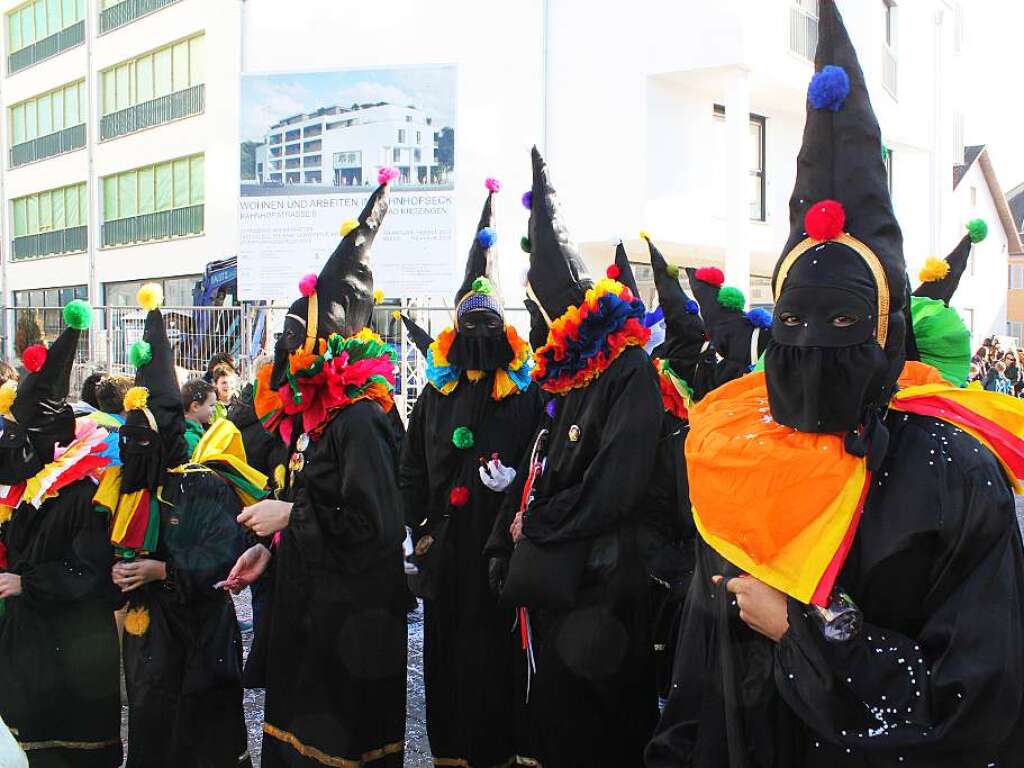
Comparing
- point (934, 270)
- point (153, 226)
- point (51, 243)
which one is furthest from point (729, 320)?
point (51, 243)

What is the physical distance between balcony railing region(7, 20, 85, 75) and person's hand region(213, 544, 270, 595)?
2679 cm

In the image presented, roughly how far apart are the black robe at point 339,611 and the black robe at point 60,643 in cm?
78

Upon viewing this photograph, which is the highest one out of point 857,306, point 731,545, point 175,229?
point 175,229

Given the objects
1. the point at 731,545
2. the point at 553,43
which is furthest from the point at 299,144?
the point at 731,545

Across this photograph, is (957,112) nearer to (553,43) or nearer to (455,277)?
(553,43)

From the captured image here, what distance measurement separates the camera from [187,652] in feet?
14.0

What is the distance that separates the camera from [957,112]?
2575 cm

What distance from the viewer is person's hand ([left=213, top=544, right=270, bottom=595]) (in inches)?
165

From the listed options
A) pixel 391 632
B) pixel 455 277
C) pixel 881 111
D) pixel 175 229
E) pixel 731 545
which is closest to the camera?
pixel 731 545

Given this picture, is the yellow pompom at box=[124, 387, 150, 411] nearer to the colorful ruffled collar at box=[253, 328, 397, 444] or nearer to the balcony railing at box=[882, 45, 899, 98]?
the colorful ruffled collar at box=[253, 328, 397, 444]

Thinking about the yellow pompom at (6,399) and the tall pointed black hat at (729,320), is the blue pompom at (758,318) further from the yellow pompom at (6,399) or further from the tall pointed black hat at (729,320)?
the yellow pompom at (6,399)

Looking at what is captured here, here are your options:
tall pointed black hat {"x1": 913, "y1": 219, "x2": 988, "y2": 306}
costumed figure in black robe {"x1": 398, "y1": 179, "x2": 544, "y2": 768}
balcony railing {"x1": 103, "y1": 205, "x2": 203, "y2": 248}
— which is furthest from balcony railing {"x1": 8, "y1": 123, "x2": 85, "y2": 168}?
tall pointed black hat {"x1": 913, "y1": 219, "x2": 988, "y2": 306}

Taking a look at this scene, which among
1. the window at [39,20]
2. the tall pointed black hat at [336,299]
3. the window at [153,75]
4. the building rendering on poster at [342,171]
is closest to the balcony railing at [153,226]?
the window at [153,75]

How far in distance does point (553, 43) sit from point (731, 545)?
15743 mm
